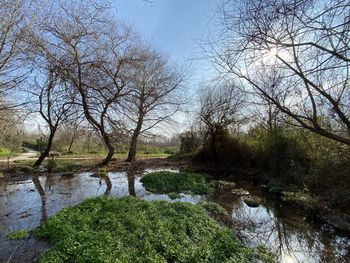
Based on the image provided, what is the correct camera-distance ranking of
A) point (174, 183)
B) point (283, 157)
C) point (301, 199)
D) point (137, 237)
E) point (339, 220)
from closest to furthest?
1. point (137, 237)
2. point (339, 220)
3. point (301, 199)
4. point (174, 183)
5. point (283, 157)

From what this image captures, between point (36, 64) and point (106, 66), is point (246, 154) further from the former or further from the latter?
point (36, 64)

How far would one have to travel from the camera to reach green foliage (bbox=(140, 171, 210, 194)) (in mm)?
11094

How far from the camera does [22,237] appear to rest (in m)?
5.59

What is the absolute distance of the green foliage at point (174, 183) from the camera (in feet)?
36.4

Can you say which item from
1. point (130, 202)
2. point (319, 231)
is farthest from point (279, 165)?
point (130, 202)

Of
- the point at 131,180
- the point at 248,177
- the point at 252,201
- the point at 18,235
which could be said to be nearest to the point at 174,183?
the point at 131,180

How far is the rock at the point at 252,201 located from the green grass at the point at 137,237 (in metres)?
2.84

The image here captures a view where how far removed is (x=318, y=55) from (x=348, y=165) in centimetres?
550

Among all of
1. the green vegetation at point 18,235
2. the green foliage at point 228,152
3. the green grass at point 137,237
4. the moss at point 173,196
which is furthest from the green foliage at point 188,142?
the green vegetation at point 18,235

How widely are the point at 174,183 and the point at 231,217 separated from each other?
434 cm

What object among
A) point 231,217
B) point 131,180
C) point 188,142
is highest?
point 188,142

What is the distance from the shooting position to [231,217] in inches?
309

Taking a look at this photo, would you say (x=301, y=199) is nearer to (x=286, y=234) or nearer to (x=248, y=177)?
(x=286, y=234)

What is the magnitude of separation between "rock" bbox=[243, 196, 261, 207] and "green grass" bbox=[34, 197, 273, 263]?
2842 millimetres
